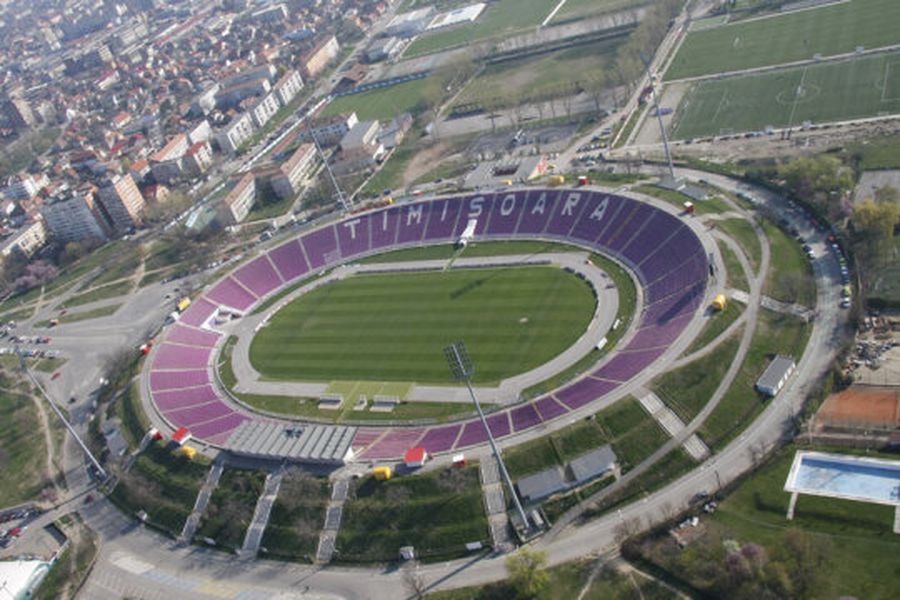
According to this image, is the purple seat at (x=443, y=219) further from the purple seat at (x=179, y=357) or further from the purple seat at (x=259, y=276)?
the purple seat at (x=179, y=357)

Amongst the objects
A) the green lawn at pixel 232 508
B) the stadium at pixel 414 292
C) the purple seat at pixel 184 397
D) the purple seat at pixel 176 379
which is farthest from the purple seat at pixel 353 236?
the green lawn at pixel 232 508

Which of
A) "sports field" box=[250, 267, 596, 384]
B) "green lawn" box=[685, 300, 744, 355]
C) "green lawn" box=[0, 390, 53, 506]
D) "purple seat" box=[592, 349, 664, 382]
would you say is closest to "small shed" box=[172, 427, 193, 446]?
"sports field" box=[250, 267, 596, 384]

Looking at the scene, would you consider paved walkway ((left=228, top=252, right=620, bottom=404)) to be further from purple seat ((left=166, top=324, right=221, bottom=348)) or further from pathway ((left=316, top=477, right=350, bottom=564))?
pathway ((left=316, top=477, right=350, bottom=564))

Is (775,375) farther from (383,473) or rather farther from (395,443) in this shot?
(383,473)

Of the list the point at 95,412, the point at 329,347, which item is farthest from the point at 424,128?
the point at 95,412

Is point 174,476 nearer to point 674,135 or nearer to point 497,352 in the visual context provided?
point 497,352

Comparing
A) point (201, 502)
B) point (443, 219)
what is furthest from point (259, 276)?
point (201, 502)

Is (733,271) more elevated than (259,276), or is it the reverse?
(259,276)
